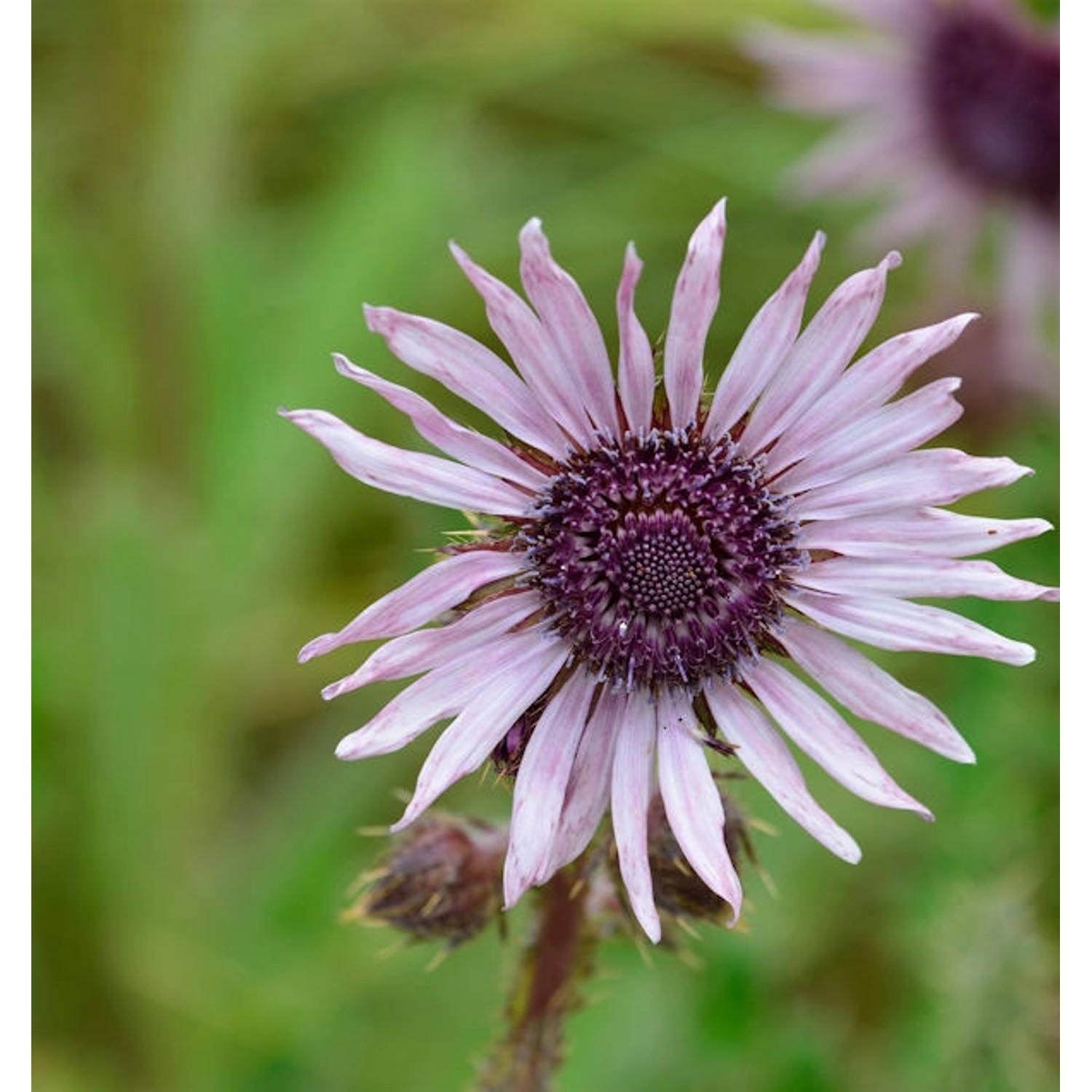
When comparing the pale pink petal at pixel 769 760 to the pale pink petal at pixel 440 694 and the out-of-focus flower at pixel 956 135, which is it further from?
the out-of-focus flower at pixel 956 135

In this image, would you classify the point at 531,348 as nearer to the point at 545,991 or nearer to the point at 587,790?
the point at 587,790

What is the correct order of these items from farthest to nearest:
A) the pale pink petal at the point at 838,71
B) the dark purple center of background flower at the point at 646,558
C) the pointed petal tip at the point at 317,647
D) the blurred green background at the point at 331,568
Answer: the pale pink petal at the point at 838,71 → the blurred green background at the point at 331,568 → the dark purple center of background flower at the point at 646,558 → the pointed petal tip at the point at 317,647

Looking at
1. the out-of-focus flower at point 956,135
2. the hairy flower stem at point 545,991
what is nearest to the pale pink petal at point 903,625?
the hairy flower stem at point 545,991

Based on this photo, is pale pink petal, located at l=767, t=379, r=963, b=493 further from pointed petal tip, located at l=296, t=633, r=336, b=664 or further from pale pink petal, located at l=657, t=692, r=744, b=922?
pointed petal tip, located at l=296, t=633, r=336, b=664

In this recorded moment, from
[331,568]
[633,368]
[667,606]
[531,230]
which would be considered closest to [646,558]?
[667,606]
